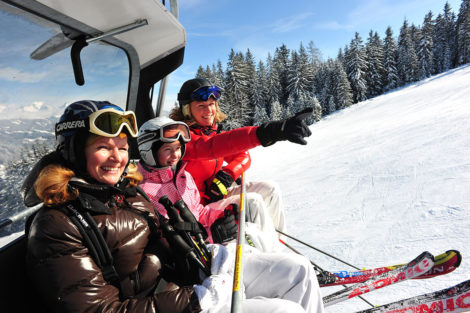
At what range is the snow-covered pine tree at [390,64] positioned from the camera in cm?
4478

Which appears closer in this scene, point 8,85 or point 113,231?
point 113,231

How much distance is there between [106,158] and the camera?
1.61m

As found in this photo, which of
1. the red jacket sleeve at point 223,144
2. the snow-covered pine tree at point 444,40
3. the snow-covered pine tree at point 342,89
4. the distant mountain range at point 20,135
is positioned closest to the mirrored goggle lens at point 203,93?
the red jacket sleeve at point 223,144

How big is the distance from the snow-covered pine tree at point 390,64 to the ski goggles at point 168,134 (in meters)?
52.1

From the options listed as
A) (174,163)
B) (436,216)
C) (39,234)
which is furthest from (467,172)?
(39,234)

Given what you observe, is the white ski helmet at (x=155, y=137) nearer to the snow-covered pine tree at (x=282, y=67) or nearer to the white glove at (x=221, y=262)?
the white glove at (x=221, y=262)

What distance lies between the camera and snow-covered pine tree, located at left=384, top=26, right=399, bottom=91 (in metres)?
44.8

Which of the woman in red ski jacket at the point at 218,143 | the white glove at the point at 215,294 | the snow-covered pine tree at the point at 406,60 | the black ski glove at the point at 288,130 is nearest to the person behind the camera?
the white glove at the point at 215,294

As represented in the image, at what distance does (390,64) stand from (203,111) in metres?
52.6

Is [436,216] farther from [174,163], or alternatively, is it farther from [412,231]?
[174,163]

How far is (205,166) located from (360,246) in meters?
2.17

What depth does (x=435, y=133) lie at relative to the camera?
6.96 metres

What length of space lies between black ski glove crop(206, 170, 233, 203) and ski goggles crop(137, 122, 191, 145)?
62 centimetres

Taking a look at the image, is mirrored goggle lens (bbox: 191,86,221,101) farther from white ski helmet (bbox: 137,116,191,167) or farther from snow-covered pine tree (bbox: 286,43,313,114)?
snow-covered pine tree (bbox: 286,43,313,114)
